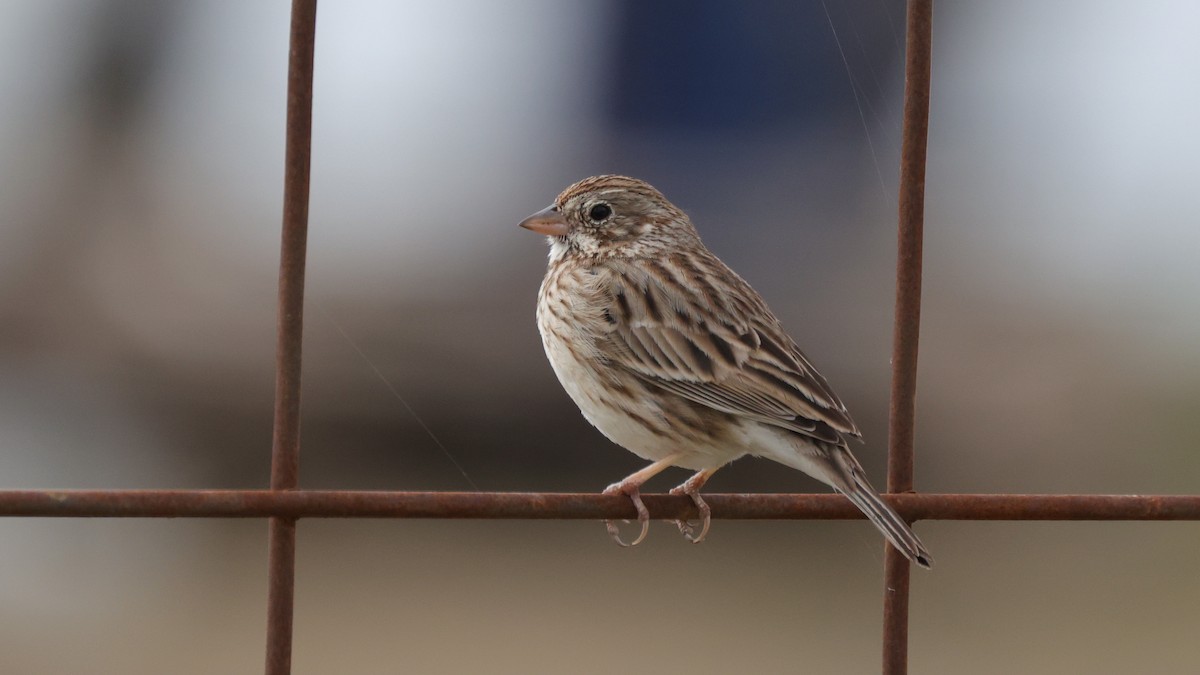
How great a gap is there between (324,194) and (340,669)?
2.56 m

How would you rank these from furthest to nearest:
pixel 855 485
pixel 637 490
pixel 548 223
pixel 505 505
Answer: pixel 548 223 < pixel 637 490 < pixel 855 485 < pixel 505 505

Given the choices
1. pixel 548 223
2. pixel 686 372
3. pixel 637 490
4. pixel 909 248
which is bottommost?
pixel 637 490

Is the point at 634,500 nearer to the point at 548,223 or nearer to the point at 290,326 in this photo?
the point at 290,326

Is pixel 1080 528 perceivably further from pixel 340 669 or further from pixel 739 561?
pixel 340 669

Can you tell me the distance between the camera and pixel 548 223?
4.09 metres

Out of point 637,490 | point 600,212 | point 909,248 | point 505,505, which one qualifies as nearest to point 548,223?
point 600,212

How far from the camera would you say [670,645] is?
29.2 ft

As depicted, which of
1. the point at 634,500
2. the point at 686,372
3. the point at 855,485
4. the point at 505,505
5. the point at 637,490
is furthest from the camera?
the point at 686,372

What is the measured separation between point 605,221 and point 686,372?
0.80 metres

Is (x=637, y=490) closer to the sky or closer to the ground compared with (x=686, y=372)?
closer to the ground

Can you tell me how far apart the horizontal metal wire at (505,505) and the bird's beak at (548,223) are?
1.51m

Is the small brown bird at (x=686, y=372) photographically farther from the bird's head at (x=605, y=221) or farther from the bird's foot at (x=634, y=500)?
the bird's head at (x=605, y=221)

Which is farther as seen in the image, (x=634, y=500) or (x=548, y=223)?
Result: (x=548, y=223)

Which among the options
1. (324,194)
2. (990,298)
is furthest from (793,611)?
(324,194)
